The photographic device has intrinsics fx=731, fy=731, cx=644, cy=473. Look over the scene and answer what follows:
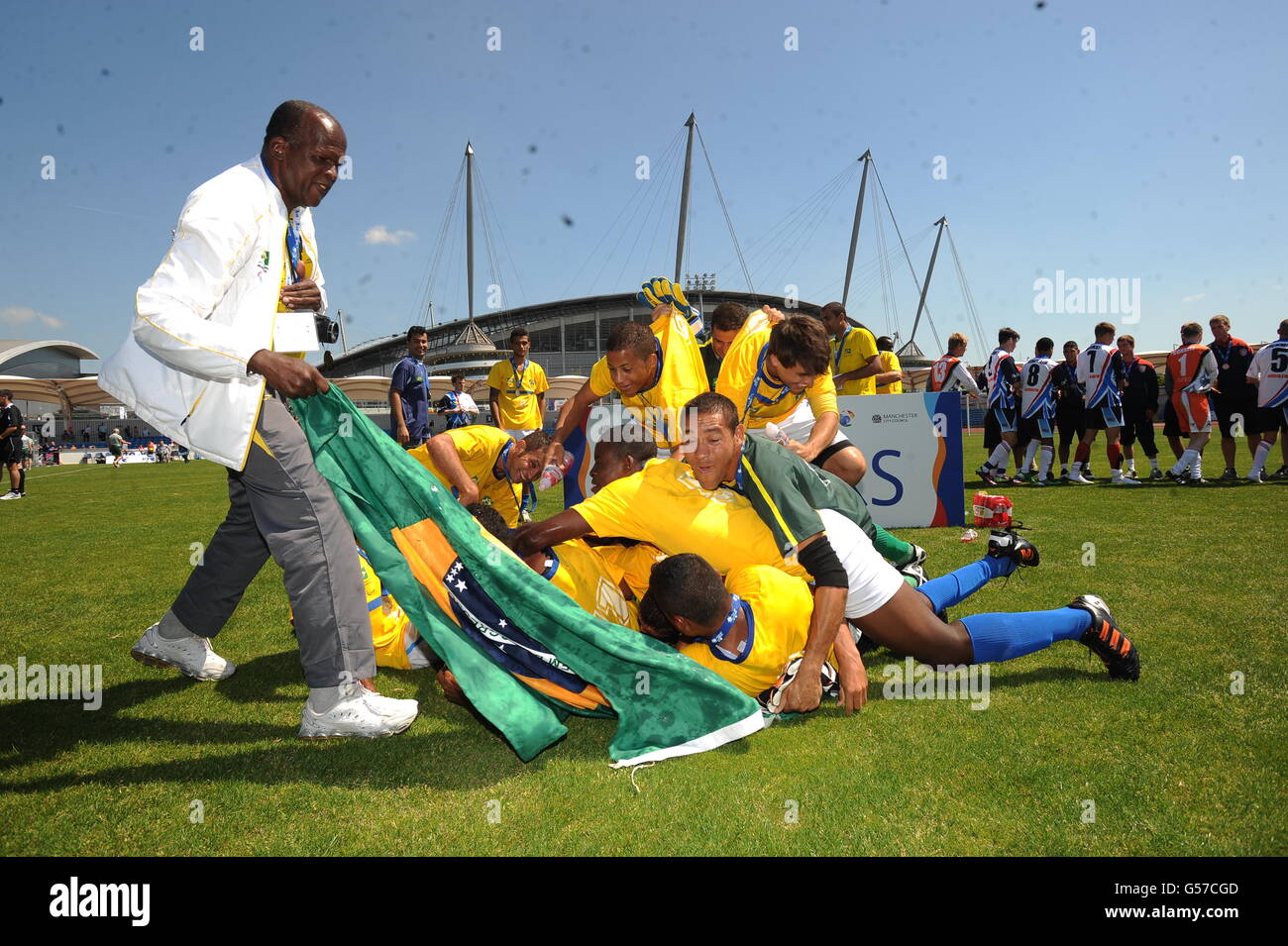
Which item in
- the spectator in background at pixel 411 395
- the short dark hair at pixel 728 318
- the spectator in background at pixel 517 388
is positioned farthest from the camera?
the spectator in background at pixel 411 395

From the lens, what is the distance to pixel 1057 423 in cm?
1260

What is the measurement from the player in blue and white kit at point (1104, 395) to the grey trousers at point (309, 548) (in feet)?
38.7

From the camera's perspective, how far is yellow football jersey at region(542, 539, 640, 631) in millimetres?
3420

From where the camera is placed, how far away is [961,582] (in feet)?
12.9

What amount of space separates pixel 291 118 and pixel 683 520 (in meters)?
2.30

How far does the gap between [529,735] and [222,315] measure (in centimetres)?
198

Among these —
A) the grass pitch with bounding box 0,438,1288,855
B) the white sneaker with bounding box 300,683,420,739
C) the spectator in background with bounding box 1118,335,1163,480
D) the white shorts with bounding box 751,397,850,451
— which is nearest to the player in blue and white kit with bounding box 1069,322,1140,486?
the spectator in background with bounding box 1118,335,1163,480

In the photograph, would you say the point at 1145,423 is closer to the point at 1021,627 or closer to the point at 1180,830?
the point at 1021,627

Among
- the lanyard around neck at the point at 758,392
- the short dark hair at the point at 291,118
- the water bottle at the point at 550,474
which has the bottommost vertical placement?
the water bottle at the point at 550,474

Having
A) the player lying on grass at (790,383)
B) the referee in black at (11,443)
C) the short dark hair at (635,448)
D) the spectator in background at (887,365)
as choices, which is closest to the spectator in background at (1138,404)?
the spectator in background at (887,365)

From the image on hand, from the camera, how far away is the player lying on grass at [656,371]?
445 cm

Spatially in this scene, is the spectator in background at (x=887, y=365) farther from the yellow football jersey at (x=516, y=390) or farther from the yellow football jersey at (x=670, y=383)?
the yellow football jersey at (x=670, y=383)
